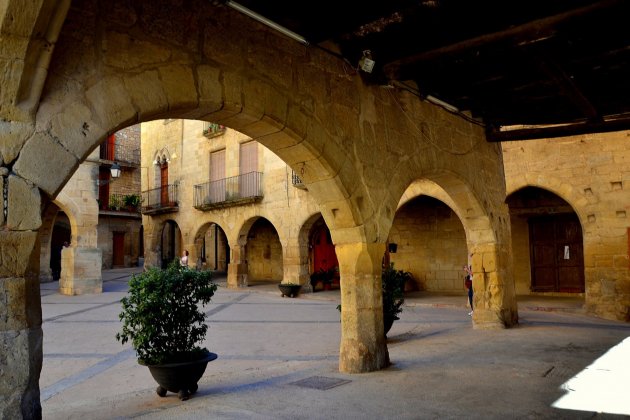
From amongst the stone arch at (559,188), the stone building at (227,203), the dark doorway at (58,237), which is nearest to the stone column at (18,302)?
the stone arch at (559,188)

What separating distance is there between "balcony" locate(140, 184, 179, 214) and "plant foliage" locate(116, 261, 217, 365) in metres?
15.2

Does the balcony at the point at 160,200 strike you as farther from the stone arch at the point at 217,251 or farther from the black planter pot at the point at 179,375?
the black planter pot at the point at 179,375

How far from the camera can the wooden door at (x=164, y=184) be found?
784 inches

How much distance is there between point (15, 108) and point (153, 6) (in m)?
1.15

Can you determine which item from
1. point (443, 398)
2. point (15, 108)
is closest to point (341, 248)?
point (443, 398)

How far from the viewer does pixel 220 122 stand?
4.08m

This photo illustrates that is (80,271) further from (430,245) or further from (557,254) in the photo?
(557,254)

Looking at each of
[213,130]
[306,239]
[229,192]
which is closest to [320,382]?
[306,239]

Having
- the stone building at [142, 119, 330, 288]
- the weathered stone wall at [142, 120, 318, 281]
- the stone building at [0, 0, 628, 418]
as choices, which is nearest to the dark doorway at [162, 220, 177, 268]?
the stone building at [142, 119, 330, 288]

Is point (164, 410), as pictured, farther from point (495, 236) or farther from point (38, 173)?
point (495, 236)

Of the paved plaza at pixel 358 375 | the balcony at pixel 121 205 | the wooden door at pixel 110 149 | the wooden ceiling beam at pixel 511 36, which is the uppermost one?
the wooden door at pixel 110 149

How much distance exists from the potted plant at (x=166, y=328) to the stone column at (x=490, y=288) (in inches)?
188

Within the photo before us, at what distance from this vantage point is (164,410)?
13.0ft

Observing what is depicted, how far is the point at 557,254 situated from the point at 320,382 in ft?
33.9
